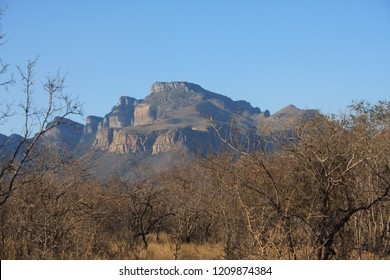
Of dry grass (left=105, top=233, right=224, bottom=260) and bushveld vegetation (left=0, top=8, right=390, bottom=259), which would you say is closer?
bushveld vegetation (left=0, top=8, right=390, bottom=259)

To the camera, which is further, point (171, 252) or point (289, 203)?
point (171, 252)

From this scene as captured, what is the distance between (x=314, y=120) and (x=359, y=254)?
282 cm

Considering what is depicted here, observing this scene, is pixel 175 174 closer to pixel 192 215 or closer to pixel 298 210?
pixel 192 215

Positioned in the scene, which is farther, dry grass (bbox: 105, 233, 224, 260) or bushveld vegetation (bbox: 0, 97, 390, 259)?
dry grass (bbox: 105, 233, 224, 260)

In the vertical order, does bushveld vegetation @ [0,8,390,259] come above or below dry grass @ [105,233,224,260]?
above

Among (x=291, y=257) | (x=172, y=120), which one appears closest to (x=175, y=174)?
(x=291, y=257)

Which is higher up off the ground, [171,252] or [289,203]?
[289,203]

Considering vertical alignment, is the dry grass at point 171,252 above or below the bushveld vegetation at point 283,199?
below

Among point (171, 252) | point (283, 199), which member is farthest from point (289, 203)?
point (171, 252)

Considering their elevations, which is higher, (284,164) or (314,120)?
(314,120)

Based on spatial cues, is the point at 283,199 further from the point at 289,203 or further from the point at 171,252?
the point at 171,252

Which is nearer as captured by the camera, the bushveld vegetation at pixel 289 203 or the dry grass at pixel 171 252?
the bushveld vegetation at pixel 289 203

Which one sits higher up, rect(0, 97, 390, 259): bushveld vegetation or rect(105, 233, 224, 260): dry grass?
rect(0, 97, 390, 259): bushveld vegetation

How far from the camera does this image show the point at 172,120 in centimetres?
18512
